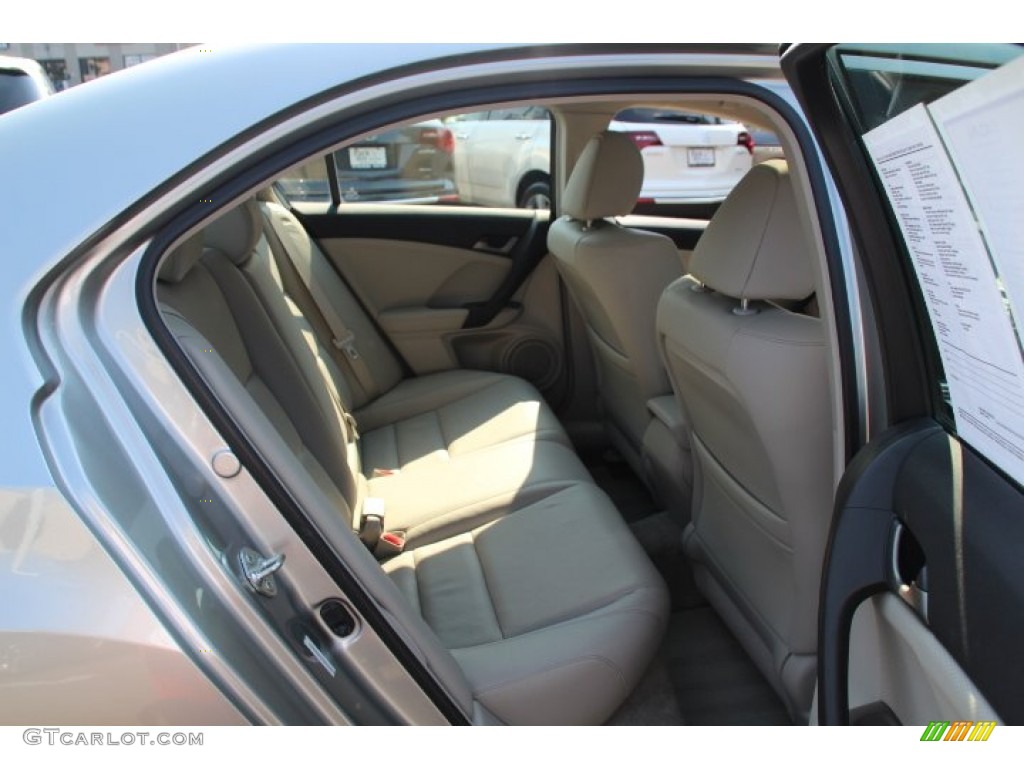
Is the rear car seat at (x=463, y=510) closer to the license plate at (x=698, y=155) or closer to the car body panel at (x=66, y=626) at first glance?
the car body panel at (x=66, y=626)

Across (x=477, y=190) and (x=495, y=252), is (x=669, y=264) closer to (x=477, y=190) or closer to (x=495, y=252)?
(x=495, y=252)

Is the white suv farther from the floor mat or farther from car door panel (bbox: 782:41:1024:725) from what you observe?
car door panel (bbox: 782:41:1024:725)

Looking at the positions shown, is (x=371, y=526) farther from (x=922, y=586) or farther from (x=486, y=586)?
(x=922, y=586)

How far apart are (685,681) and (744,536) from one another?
33 centimetres

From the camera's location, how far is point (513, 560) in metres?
1.77

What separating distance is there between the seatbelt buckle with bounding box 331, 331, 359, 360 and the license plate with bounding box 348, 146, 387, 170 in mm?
865

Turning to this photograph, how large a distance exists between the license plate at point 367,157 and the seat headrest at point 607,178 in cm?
119

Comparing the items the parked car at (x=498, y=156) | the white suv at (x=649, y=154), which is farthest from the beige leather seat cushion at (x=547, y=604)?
the white suv at (x=649, y=154)

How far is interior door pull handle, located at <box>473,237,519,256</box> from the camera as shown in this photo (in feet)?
10.6

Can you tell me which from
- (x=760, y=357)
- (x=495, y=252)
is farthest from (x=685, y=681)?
(x=495, y=252)

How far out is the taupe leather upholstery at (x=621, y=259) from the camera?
2.35 metres

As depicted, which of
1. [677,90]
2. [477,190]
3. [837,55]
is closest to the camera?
[837,55]

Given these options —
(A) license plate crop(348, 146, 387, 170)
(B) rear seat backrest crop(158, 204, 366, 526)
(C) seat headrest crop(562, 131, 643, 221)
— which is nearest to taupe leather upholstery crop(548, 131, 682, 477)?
(C) seat headrest crop(562, 131, 643, 221)

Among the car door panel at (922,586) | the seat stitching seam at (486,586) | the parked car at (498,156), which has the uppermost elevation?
the car door panel at (922,586)
